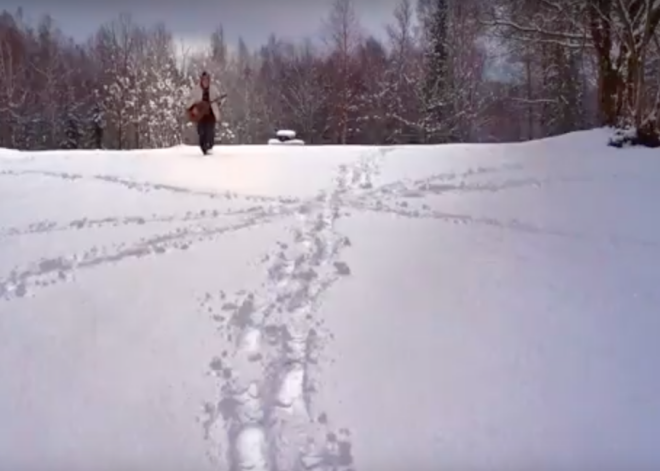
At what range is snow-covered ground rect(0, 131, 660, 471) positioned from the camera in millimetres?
2891

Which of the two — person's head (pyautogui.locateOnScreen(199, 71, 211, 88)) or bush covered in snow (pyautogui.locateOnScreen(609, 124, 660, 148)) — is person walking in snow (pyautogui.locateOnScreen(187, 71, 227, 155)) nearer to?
person's head (pyautogui.locateOnScreen(199, 71, 211, 88))

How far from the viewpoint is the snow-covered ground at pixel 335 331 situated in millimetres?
2891

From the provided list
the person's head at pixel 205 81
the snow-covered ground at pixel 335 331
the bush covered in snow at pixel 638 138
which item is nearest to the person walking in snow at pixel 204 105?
the person's head at pixel 205 81

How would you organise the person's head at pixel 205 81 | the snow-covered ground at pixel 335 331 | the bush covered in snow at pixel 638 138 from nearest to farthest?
1. the snow-covered ground at pixel 335 331
2. the bush covered in snow at pixel 638 138
3. the person's head at pixel 205 81

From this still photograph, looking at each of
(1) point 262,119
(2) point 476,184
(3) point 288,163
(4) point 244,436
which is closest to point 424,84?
(1) point 262,119

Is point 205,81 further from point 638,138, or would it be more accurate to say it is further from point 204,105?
point 638,138

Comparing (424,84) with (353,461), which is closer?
(353,461)

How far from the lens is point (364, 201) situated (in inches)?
285

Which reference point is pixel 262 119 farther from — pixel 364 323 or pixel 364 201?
pixel 364 323

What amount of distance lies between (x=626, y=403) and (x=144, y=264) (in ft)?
11.7

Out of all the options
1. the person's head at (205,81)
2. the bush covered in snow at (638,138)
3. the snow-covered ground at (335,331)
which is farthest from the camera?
the person's head at (205,81)

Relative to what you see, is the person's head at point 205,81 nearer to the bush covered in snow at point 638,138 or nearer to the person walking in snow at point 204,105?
the person walking in snow at point 204,105

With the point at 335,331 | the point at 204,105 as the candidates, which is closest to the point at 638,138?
the point at 204,105

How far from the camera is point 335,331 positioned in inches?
153
